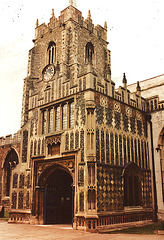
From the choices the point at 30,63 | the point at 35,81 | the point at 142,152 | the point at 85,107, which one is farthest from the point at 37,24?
the point at 142,152

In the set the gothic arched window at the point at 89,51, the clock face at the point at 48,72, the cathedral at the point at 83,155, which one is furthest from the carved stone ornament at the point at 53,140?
the gothic arched window at the point at 89,51

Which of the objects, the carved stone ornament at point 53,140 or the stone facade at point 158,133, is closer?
the carved stone ornament at point 53,140

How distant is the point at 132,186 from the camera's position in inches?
666

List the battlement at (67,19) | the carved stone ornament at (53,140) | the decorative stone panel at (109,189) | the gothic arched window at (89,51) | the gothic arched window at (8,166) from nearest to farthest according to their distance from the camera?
1. the decorative stone panel at (109,189)
2. the carved stone ornament at (53,140)
3. the gothic arched window at (89,51)
4. the battlement at (67,19)
5. the gothic arched window at (8,166)

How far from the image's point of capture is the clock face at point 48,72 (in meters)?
21.3

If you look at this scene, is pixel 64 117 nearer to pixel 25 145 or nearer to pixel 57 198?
pixel 25 145

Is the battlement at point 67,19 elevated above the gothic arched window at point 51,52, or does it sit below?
above

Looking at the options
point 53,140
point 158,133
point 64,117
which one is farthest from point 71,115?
point 158,133

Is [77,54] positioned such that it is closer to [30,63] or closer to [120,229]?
[30,63]

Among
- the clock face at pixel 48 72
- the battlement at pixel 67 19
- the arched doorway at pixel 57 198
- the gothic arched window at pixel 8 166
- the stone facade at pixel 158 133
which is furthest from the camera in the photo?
the gothic arched window at pixel 8 166

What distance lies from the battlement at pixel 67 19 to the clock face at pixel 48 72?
3998mm

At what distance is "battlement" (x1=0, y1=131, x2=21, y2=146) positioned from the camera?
2639 cm

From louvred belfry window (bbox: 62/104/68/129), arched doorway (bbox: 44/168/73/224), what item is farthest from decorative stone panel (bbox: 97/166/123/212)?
louvred belfry window (bbox: 62/104/68/129)

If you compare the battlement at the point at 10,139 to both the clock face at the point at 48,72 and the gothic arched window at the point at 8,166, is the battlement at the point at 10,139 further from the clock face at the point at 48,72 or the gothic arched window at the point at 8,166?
the clock face at the point at 48,72
